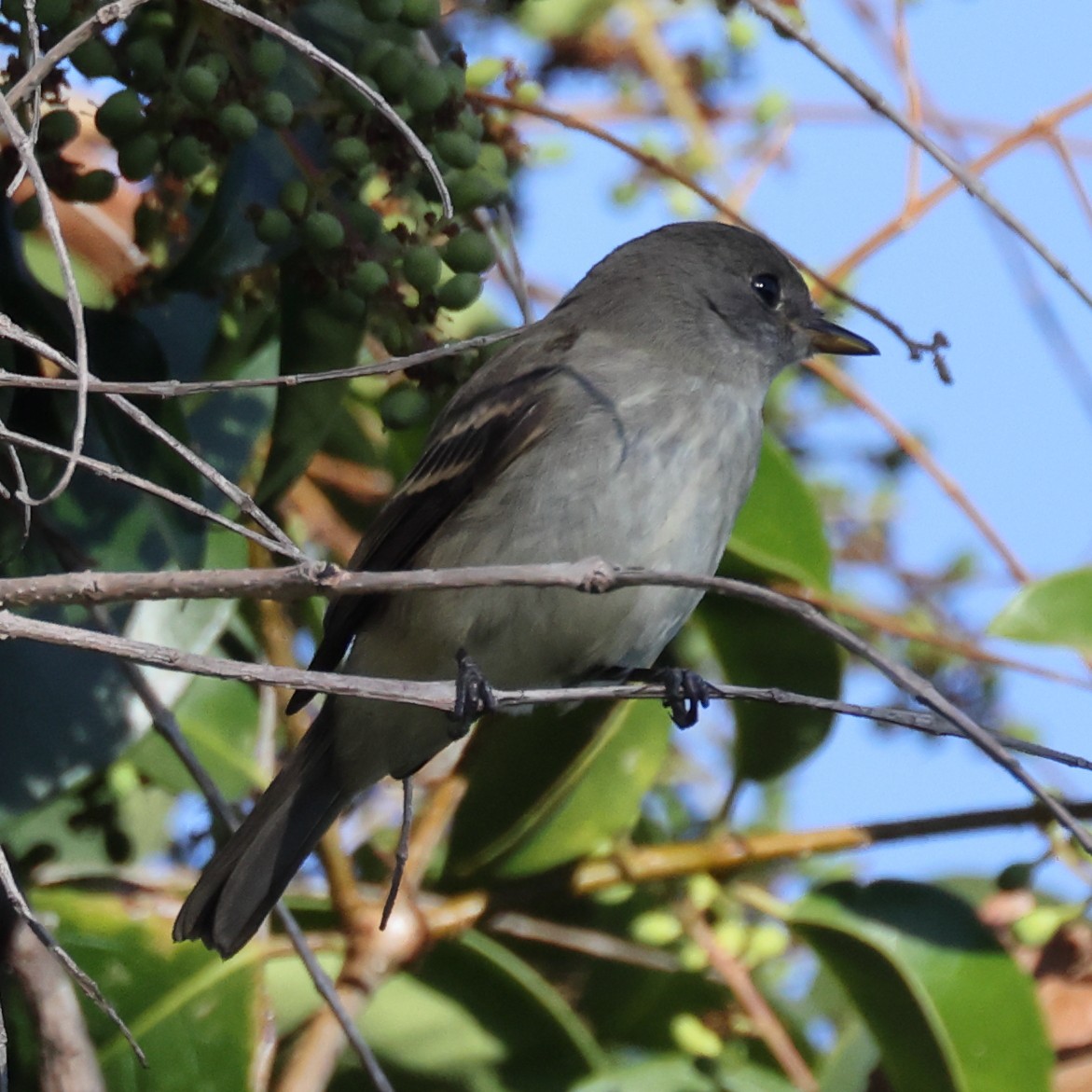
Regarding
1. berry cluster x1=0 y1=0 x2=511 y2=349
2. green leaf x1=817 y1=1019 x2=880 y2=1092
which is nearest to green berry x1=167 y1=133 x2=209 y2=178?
berry cluster x1=0 y1=0 x2=511 y2=349

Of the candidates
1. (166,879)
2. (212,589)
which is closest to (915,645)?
(166,879)

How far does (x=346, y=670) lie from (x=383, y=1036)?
61 centimetres

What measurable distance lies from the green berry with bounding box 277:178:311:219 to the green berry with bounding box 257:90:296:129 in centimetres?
12

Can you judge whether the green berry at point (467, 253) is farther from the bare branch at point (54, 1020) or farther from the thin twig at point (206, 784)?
the bare branch at point (54, 1020)

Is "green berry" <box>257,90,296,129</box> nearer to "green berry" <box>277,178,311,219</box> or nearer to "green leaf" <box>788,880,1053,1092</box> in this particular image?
"green berry" <box>277,178,311,219</box>

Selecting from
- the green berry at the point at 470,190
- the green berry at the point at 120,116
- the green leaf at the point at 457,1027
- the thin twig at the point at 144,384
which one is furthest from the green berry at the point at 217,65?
the green leaf at the point at 457,1027

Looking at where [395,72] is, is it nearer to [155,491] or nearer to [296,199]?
[296,199]

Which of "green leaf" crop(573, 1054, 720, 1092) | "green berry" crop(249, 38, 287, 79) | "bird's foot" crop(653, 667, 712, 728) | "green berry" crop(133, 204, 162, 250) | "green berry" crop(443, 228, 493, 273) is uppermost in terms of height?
"green berry" crop(133, 204, 162, 250)

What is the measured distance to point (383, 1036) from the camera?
2508 millimetres

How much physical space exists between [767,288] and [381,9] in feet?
3.87

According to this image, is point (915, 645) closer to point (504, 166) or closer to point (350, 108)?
point (504, 166)

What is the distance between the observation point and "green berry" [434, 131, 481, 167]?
2139 mm

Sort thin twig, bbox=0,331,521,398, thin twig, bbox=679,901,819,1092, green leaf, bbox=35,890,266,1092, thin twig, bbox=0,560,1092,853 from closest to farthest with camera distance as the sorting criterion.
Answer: thin twig, bbox=0,560,1092,853 → thin twig, bbox=0,331,521,398 → green leaf, bbox=35,890,266,1092 → thin twig, bbox=679,901,819,1092

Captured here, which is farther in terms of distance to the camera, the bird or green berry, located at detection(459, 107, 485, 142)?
the bird
